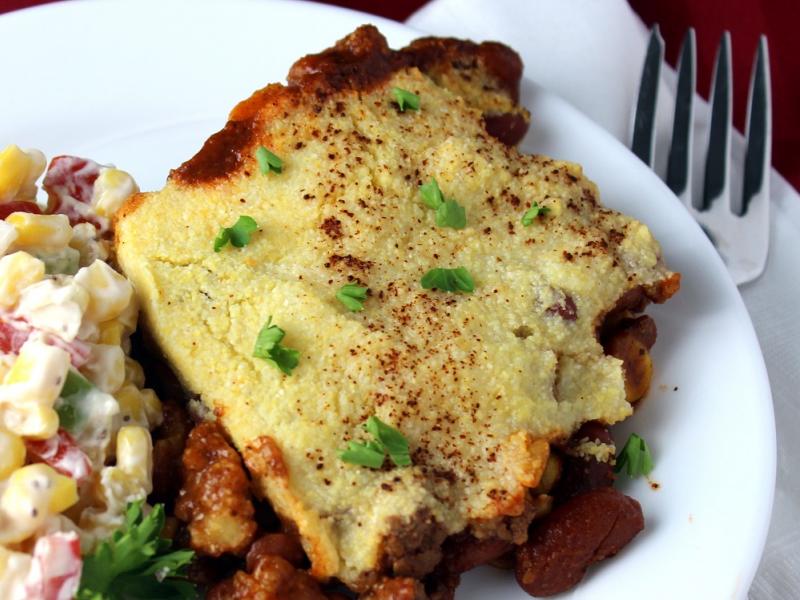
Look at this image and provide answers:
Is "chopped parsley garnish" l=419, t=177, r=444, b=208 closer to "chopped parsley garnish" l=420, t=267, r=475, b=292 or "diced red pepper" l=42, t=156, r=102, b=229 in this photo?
"chopped parsley garnish" l=420, t=267, r=475, b=292

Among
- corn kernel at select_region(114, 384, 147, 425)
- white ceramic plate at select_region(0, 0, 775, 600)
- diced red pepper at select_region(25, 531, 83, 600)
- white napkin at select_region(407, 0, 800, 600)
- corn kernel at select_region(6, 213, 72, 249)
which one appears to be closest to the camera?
diced red pepper at select_region(25, 531, 83, 600)

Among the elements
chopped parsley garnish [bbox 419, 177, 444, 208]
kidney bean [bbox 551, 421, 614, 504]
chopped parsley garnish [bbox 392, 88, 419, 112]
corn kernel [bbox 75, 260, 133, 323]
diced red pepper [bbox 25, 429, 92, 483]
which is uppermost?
chopped parsley garnish [bbox 392, 88, 419, 112]

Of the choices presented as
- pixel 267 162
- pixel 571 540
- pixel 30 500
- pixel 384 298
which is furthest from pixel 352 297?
pixel 30 500

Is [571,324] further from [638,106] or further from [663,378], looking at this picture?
[638,106]

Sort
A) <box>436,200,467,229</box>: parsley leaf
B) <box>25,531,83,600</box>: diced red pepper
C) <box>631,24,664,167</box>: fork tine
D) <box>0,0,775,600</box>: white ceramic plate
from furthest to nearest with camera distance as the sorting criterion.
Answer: <box>631,24,664,167</box>: fork tine < <box>436,200,467,229</box>: parsley leaf < <box>0,0,775,600</box>: white ceramic plate < <box>25,531,83,600</box>: diced red pepper

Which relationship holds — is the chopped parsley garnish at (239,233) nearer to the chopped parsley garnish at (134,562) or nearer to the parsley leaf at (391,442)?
the parsley leaf at (391,442)

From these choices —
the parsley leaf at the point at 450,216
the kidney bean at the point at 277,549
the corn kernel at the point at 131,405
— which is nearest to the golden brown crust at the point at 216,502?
the kidney bean at the point at 277,549

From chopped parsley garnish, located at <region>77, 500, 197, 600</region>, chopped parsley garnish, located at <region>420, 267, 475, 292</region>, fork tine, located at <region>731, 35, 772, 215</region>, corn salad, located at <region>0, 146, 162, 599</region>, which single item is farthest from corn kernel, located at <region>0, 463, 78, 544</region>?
fork tine, located at <region>731, 35, 772, 215</region>

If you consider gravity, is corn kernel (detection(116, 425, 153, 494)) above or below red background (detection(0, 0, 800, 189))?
below
